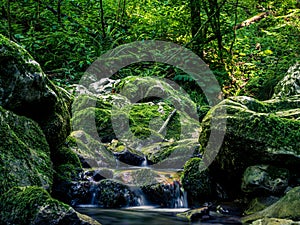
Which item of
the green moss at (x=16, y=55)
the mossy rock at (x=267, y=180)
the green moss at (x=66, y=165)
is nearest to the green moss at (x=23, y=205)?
the green moss at (x=66, y=165)

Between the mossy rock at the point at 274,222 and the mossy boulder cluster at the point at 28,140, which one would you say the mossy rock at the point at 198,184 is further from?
the mossy boulder cluster at the point at 28,140

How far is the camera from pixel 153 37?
13852 millimetres

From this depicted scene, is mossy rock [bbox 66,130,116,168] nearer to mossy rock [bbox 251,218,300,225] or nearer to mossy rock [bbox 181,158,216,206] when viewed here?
mossy rock [bbox 181,158,216,206]

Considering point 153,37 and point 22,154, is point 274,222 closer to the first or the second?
point 22,154

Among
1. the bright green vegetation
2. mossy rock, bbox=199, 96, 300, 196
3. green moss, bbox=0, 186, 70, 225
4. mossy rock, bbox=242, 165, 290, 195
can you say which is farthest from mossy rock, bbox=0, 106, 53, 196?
the bright green vegetation

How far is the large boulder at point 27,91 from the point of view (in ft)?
16.1

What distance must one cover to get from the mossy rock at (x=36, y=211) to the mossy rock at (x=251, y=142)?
2480mm

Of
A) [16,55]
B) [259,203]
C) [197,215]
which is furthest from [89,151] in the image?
[259,203]

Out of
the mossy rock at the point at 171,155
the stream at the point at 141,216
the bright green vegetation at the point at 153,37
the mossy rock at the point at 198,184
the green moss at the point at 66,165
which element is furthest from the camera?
the bright green vegetation at the point at 153,37

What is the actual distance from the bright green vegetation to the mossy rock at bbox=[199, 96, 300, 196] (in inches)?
253

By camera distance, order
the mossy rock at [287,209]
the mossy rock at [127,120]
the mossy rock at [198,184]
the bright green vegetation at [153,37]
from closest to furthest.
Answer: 1. the mossy rock at [287,209]
2. the mossy rock at [198,184]
3. the mossy rock at [127,120]
4. the bright green vegetation at [153,37]

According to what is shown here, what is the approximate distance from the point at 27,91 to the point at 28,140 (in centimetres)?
68

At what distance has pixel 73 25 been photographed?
13.4 m

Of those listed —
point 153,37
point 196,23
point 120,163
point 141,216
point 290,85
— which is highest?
point 196,23
